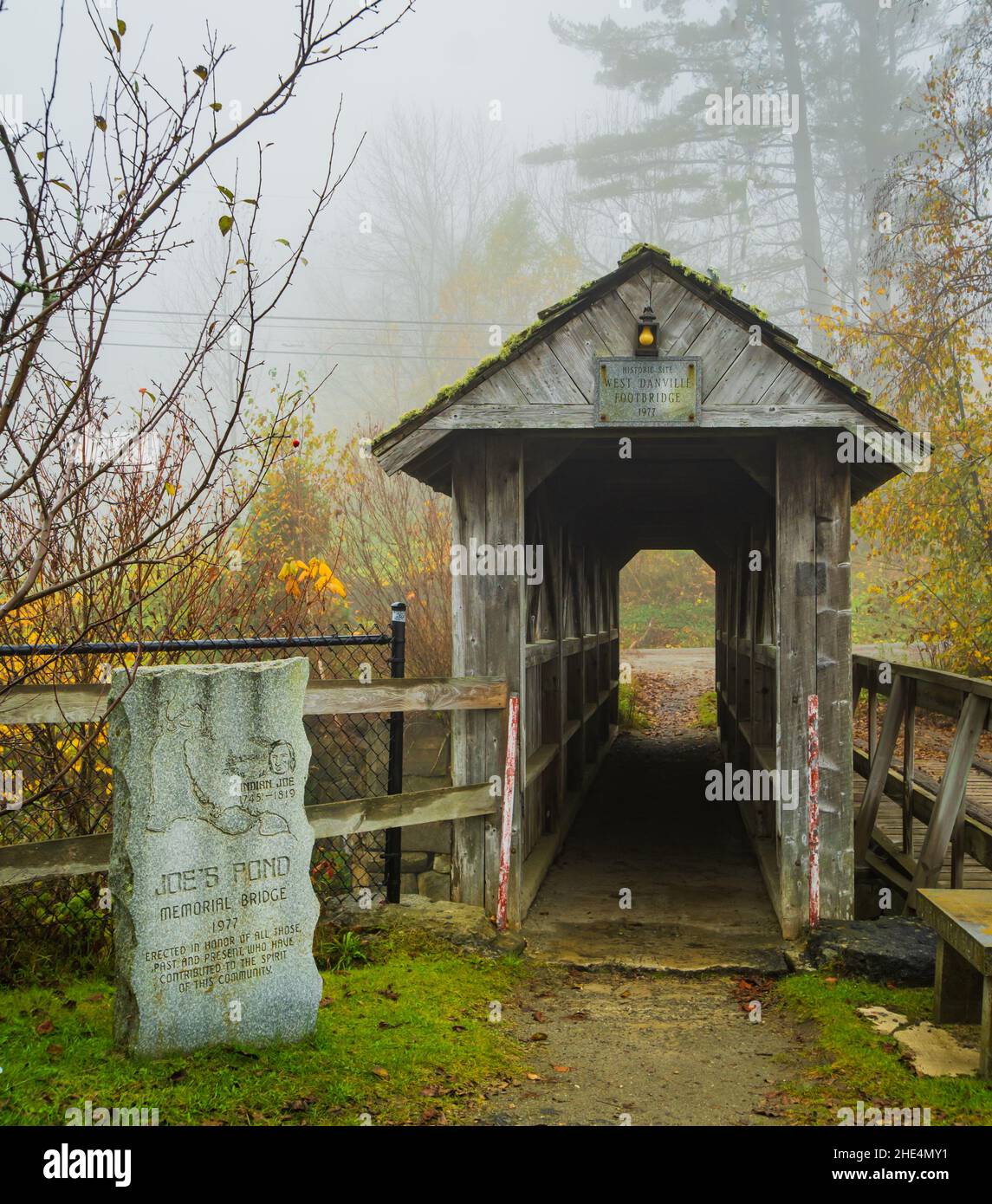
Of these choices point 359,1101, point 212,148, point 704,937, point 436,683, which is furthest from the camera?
point 704,937

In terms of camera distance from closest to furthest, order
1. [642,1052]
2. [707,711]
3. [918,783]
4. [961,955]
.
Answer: [961,955] → [642,1052] → [918,783] → [707,711]

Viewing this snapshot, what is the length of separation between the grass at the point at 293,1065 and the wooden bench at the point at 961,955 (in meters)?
2.10

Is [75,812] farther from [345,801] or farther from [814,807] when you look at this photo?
[814,807]

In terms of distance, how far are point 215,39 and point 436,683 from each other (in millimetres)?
4111

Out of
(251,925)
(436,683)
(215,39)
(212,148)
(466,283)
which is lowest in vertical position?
(251,925)

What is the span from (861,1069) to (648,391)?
397 cm

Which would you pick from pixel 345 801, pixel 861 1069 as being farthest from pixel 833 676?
pixel 345 801

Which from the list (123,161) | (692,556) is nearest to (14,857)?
(123,161)

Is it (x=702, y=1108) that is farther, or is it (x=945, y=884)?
(x=945, y=884)

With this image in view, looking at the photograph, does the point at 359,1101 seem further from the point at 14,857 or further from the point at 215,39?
the point at 215,39

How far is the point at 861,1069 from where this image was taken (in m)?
4.72

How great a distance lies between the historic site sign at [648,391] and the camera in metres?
6.46

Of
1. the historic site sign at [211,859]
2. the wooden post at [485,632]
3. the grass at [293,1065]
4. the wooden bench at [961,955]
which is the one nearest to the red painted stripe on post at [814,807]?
the wooden bench at [961,955]

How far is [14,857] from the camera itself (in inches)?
182
